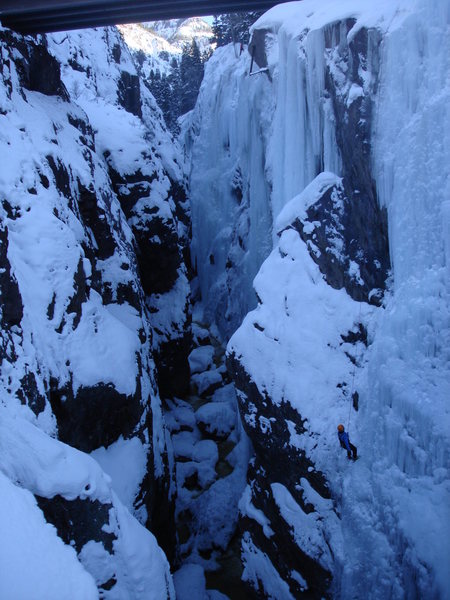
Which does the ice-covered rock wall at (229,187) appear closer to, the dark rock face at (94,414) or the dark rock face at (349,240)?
the dark rock face at (349,240)

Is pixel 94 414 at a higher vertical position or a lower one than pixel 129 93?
lower

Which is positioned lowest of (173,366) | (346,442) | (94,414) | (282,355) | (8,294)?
(346,442)

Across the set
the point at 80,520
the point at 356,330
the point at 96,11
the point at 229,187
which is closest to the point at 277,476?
the point at 356,330

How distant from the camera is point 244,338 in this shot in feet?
30.3

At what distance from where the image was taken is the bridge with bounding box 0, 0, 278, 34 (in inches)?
385

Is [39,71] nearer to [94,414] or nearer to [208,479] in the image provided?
[94,414]

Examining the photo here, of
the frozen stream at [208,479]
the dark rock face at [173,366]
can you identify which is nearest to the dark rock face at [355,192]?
the frozen stream at [208,479]

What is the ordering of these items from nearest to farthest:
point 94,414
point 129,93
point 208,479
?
point 94,414
point 208,479
point 129,93

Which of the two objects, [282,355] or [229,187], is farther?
[229,187]

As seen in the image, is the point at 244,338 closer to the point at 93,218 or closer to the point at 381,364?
the point at 381,364

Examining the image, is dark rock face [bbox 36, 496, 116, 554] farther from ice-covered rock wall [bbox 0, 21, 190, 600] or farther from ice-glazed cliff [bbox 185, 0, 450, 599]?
ice-glazed cliff [bbox 185, 0, 450, 599]

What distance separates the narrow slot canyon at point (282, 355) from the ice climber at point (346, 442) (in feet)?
0.16

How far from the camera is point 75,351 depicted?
8.50 metres

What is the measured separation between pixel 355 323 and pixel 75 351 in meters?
5.18
